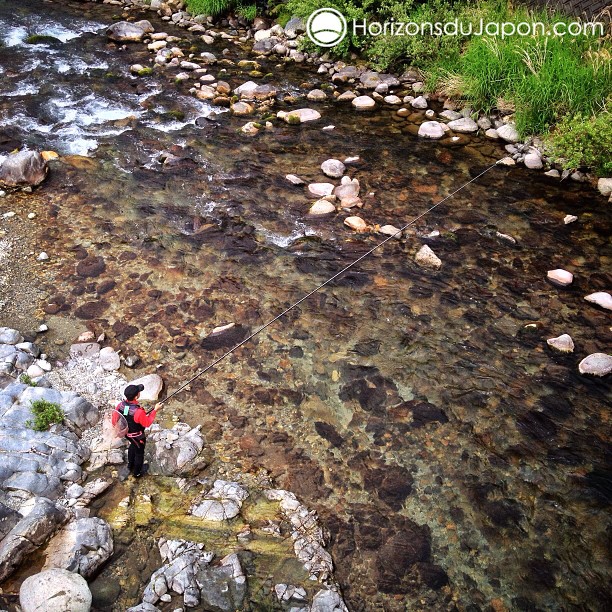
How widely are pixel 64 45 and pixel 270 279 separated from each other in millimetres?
8248

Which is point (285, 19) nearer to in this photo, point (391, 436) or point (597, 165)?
point (597, 165)

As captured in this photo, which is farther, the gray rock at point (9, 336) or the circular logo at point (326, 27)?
the circular logo at point (326, 27)

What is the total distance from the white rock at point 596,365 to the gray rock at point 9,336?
5062mm

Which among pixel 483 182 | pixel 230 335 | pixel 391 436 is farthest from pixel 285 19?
pixel 391 436

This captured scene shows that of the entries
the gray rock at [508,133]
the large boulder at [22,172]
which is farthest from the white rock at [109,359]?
the gray rock at [508,133]

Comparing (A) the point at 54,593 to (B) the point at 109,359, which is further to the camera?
(B) the point at 109,359

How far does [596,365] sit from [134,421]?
156 inches

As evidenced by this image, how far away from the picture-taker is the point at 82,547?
147 inches

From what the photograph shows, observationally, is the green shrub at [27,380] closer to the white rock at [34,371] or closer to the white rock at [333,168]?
the white rock at [34,371]

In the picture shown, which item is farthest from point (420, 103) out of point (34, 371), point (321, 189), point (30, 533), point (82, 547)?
point (30, 533)

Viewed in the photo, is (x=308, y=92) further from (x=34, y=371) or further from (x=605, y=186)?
(x=34, y=371)

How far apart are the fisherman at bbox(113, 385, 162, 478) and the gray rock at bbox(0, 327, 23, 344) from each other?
1625 millimetres

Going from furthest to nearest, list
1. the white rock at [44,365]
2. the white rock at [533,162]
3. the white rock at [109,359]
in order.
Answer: the white rock at [533,162] → the white rock at [109,359] → the white rock at [44,365]

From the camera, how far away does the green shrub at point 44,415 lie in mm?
4414
